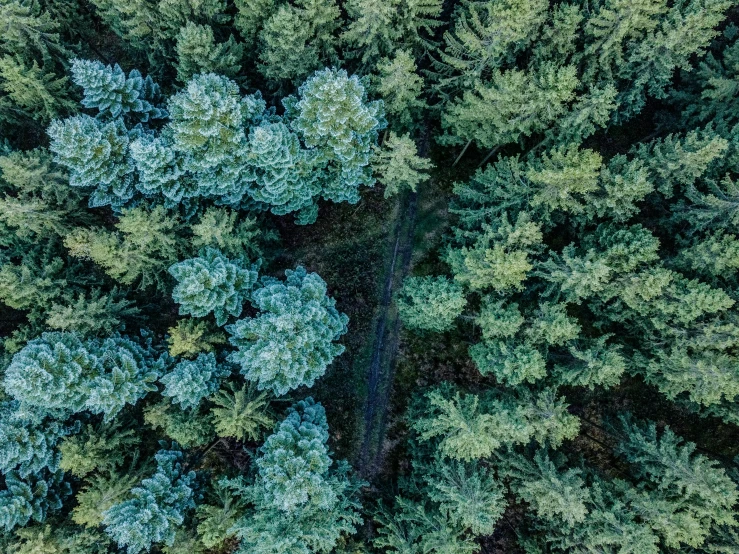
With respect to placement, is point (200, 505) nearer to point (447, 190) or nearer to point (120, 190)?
point (120, 190)

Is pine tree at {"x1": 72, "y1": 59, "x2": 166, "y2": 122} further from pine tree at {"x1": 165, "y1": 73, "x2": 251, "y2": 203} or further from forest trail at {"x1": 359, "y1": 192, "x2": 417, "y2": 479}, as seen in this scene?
forest trail at {"x1": 359, "y1": 192, "x2": 417, "y2": 479}

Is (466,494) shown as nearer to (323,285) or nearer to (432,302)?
(432,302)

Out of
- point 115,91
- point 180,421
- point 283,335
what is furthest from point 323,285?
point 115,91

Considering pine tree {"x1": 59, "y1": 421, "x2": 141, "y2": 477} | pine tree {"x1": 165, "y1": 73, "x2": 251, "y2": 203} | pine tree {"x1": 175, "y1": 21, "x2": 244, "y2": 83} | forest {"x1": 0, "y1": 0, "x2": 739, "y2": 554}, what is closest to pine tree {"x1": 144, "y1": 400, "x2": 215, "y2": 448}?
forest {"x1": 0, "y1": 0, "x2": 739, "y2": 554}

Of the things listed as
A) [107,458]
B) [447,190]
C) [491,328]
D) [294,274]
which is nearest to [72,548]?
[107,458]

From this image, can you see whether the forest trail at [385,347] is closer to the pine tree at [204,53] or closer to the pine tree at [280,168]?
the pine tree at [280,168]

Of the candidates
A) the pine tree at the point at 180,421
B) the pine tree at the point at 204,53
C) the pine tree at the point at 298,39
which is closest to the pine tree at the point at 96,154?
the pine tree at the point at 204,53
